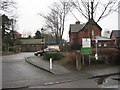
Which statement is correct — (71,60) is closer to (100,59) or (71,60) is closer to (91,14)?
(100,59)

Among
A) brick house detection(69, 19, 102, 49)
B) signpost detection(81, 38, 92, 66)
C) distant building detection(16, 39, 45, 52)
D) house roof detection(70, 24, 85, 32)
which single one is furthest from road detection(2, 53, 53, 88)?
distant building detection(16, 39, 45, 52)

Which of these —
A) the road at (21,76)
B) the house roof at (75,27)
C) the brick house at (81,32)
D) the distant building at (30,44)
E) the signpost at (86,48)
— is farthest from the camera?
the distant building at (30,44)

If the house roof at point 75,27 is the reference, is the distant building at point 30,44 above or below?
below

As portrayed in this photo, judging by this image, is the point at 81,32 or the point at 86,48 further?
the point at 81,32

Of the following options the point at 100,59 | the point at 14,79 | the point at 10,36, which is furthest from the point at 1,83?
the point at 10,36

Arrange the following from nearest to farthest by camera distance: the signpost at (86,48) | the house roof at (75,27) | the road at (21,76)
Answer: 1. the road at (21,76)
2. the signpost at (86,48)
3. the house roof at (75,27)

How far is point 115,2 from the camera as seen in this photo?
38.3m

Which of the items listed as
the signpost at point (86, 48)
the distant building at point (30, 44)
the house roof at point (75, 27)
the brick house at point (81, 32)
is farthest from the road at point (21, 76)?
the distant building at point (30, 44)

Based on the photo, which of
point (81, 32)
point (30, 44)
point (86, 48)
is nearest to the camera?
point (86, 48)

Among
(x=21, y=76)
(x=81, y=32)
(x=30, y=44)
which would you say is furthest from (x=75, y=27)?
(x=21, y=76)

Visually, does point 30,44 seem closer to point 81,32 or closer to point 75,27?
point 75,27

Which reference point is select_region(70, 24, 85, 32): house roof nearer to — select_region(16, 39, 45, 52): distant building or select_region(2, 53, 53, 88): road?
select_region(16, 39, 45, 52): distant building

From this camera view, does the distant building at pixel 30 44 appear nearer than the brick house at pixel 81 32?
No

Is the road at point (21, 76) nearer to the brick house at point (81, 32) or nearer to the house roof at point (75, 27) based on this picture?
the brick house at point (81, 32)
